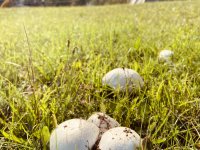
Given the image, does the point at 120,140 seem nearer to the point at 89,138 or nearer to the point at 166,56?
the point at 89,138

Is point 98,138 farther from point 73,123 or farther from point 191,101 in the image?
point 191,101

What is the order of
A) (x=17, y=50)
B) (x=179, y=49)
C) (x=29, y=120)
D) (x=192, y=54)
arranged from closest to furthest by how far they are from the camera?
(x=29, y=120) → (x=192, y=54) → (x=179, y=49) → (x=17, y=50)

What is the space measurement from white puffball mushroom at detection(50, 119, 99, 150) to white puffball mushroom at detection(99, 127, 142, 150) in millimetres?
57

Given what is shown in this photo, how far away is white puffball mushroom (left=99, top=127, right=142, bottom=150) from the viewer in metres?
1.43

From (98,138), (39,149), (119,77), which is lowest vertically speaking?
(39,149)

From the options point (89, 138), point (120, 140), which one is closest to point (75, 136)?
point (89, 138)

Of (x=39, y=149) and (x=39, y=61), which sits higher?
(x=39, y=61)

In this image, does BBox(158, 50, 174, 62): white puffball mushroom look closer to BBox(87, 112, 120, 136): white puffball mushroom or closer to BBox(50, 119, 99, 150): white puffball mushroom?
BBox(87, 112, 120, 136): white puffball mushroom

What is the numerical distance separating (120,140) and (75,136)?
21cm

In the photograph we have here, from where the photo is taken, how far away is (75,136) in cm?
148

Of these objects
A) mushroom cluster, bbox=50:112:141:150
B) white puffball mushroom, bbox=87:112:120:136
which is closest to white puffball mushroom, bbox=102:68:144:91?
white puffball mushroom, bbox=87:112:120:136

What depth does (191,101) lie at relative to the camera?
193cm

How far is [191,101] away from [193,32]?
2131 millimetres

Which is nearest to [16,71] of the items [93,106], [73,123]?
[93,106]
